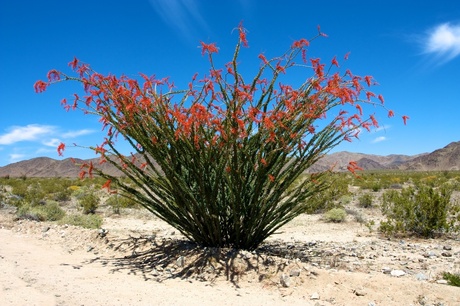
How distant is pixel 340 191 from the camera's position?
16906mm

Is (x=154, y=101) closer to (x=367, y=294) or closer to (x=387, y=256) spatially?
(x=367, y=294)

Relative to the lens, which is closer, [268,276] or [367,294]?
[367,294]

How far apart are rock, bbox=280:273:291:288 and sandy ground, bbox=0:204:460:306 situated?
0.6 inches

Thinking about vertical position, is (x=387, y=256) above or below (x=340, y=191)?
below

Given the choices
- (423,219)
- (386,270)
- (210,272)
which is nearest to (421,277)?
(386,270)

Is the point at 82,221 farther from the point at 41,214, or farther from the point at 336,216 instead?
the point at 336,216

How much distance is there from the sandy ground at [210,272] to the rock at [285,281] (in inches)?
0.6

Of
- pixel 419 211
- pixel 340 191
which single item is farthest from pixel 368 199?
pixel 419 211

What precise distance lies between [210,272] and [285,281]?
112 centimetres

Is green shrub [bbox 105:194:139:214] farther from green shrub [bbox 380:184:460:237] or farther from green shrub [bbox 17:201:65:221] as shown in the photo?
green shrub [bbox 380:184:460:237]

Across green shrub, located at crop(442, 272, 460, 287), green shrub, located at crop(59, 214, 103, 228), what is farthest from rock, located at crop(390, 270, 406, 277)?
green shrub, located at crop(59, 214, 103, 228)

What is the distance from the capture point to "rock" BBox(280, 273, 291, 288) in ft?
18.6

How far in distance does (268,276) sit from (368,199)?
11.0 metres

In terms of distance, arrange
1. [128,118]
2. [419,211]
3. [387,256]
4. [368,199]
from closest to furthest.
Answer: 1. [128,118]
2. [387,256]
3. [419,211]
4. [368,199]
